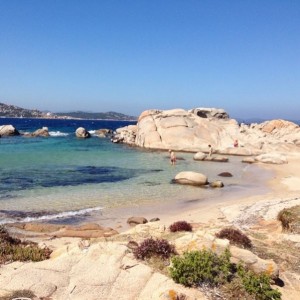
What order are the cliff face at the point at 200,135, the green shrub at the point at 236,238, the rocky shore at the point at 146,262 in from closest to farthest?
the rocky shore at the point at 146,262 → the green shrub at the point at 236,238 → the cliff face at the point at 200,135

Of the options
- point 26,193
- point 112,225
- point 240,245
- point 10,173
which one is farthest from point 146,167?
point 240,245

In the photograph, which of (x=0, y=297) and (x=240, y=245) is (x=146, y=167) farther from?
(x=0, y=297)

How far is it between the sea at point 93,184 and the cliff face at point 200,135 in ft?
34.4

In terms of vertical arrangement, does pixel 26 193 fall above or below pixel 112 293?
below

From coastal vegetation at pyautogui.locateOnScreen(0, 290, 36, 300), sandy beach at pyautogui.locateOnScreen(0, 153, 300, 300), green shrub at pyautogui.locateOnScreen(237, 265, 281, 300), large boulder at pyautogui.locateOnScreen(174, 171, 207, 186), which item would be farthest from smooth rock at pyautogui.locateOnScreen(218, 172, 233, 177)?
coastal vegetation at pyautogui.locateOnScreen(0, 290, 36, 300)

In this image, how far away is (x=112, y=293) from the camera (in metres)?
8.75

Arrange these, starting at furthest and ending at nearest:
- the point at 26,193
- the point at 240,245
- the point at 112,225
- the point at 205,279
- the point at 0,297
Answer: the point at 26,193 < the point at 112,225 < the point at 240,245 < the point at 205,279 < the point at 0,297

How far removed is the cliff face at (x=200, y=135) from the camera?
57.0m

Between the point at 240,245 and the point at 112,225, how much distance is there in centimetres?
821

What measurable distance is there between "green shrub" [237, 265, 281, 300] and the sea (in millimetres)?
12327

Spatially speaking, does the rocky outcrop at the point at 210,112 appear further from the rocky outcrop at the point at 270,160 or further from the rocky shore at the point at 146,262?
the rocky shore at the point at 146,262

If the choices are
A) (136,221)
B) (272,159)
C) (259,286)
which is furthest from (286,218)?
(272,159)

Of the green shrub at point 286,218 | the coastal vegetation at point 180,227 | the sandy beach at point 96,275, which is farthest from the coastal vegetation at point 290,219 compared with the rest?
the coastal vegetation at point 180,227

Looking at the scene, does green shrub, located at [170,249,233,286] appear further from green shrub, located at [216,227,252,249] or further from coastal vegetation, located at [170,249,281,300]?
green shrub, located at [216,227,252,249]
